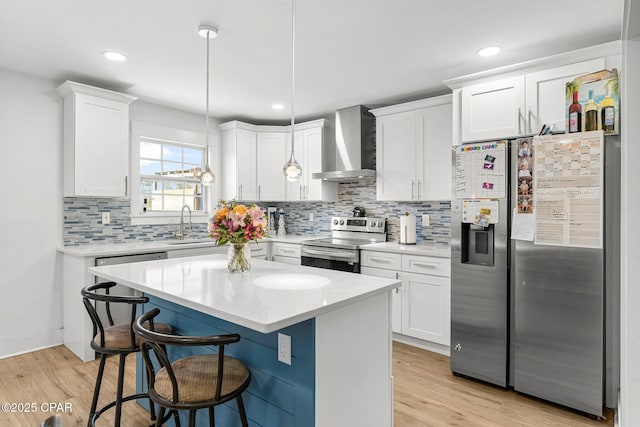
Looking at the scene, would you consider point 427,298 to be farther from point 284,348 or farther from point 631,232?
point 631,232

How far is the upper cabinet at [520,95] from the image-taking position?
2438 millimetres

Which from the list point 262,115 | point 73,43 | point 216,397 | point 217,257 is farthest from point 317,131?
point 216,397

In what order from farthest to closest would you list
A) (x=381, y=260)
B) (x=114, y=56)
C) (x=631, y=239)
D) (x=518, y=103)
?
(x=381, y=260) < (x=114, y=56) < (x=518, y=103) < (x=631, y=239)

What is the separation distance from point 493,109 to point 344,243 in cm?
189

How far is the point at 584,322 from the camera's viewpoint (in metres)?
2.29

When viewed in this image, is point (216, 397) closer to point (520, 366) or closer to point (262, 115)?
point (520, 366)

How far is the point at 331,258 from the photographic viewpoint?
12.6 feet

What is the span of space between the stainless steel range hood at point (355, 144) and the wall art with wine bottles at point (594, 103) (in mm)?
1995

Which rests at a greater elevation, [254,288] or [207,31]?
[207,31]

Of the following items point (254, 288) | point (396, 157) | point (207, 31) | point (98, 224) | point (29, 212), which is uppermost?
point (207, 31)

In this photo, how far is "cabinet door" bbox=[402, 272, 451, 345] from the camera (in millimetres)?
3182

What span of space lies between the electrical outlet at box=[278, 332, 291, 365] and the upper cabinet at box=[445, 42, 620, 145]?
2.11 meters

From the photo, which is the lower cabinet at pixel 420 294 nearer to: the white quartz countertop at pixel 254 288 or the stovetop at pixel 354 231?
the stovetop at pixel 354 231

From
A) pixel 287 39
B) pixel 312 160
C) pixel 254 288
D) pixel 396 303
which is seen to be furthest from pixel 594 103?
pixel 312 160
